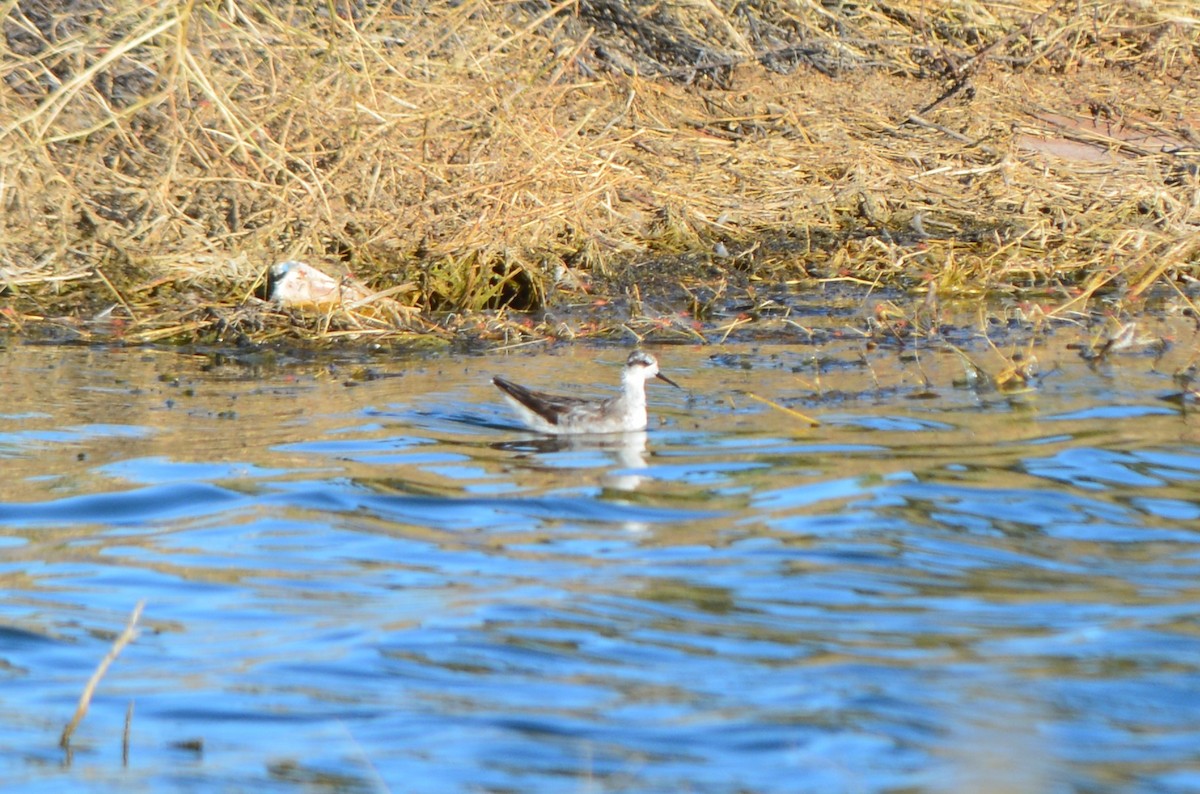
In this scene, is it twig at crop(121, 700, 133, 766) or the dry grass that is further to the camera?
the dry grass

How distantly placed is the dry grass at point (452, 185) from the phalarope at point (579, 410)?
2165 millimetres

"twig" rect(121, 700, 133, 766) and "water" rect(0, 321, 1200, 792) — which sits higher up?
"water" rect(0, 321, 1200, 792)

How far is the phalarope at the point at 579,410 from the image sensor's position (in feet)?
28.4

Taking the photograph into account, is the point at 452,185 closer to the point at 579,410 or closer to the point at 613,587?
the point at 579,410

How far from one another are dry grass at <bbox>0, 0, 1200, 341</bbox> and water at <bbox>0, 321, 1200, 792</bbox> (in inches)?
89.7

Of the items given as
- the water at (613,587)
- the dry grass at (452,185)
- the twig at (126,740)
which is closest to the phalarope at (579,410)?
the water at (613,587)

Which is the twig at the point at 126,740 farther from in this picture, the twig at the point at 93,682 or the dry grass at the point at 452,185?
the dry grass at the point at 452,185

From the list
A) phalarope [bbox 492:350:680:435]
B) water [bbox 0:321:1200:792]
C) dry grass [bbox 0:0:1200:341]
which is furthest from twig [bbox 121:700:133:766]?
dry grass [bbox 0:0:1200:341]

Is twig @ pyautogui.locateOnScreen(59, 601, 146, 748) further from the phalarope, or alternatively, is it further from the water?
the phalarope

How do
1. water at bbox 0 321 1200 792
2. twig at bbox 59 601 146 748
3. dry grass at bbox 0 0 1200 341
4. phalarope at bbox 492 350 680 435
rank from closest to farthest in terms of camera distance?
twig at bbox 59 601 146 748
water at bbox 0 321 1200 792
phalarope at bbox 492 350 680 435
dry grass at bbox 0 0 1200 341

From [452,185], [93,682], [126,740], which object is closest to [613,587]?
[126,740]

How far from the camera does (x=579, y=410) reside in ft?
28.6

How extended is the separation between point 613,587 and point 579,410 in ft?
9.44

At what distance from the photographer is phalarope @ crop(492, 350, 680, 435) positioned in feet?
28.4
